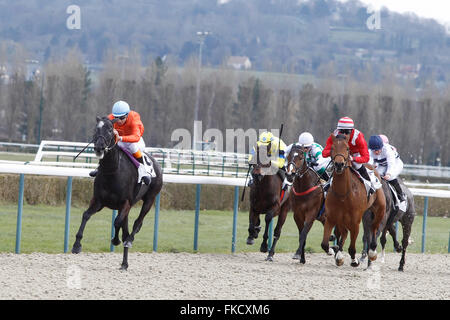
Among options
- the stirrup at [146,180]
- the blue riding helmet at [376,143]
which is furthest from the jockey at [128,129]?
the blue riding helmet at [376,143]

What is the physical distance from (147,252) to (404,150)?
1643 inches

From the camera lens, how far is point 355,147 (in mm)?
8789

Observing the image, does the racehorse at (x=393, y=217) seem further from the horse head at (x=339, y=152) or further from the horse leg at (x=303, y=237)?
the horse head at (x=339, y=152)

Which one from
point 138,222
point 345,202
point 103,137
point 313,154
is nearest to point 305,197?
point 313,154

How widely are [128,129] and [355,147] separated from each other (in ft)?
7.38

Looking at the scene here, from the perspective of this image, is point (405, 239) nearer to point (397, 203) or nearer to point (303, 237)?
point (397, 203)

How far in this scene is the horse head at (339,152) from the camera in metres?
8.13

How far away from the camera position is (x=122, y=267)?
25.5 ft

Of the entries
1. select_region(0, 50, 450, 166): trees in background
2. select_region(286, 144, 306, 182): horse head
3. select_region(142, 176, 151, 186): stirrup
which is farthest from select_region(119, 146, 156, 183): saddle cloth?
select_region(0, 50, 450, 166): trees in background

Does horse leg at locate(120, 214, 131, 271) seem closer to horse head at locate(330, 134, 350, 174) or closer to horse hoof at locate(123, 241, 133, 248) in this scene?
horse hoof at locate(123, 241, 133, 248)

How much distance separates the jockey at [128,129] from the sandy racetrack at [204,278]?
3.06ft

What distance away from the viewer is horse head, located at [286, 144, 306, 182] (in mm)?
9078

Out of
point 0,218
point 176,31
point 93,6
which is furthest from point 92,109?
point 93,6

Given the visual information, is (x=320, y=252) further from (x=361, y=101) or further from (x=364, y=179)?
(x=361, y=101)
